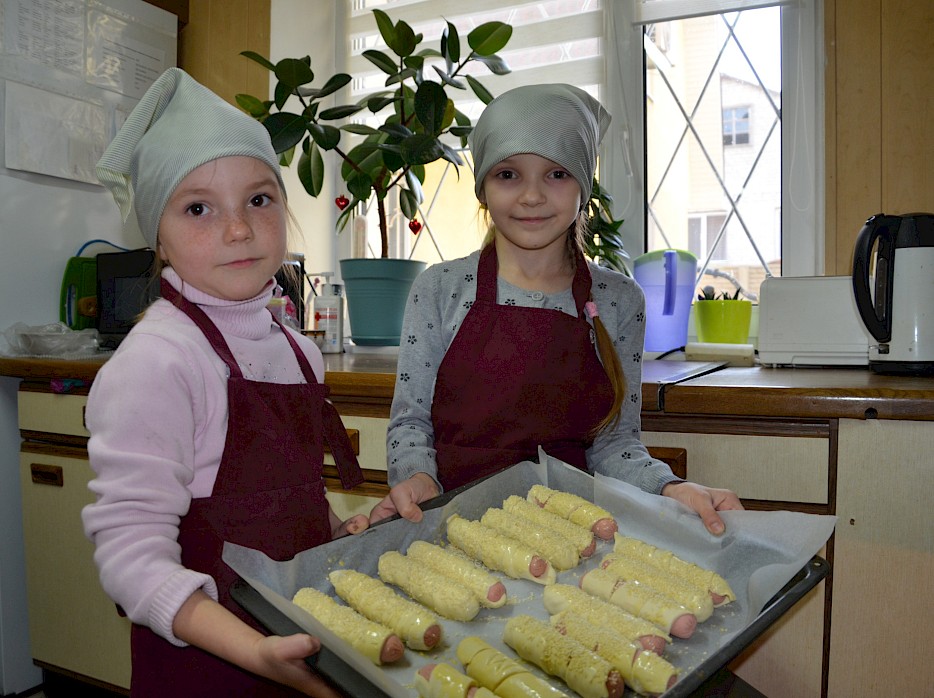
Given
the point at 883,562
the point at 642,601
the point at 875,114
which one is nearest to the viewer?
the point at 642,601

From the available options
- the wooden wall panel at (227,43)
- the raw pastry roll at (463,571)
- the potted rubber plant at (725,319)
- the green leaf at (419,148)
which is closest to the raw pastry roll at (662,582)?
the raw pastry roll at (463,571)

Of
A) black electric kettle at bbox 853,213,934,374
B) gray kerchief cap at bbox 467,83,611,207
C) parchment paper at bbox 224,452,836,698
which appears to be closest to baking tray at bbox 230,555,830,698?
parchment paper at bbox 224,452,836,698

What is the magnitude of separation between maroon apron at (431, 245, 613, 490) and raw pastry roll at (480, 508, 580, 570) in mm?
201

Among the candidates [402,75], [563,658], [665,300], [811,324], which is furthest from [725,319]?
[563,658]

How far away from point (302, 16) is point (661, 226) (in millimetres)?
1531

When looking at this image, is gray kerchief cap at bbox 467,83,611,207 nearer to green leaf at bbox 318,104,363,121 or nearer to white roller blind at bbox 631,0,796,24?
green leaf at bbox 318,104,363,121

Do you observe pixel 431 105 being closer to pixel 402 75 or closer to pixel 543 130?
pixel 402 75

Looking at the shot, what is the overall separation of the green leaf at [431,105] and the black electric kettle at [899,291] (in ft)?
3.62

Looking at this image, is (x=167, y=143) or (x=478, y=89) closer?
(x=167, y=143)

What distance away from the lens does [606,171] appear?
2.29 metres

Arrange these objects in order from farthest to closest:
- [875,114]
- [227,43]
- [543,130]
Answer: [227,43], [875,114], [543,130]

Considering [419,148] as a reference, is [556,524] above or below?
below

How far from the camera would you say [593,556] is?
918 mm

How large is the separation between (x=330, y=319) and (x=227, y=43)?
122cm
